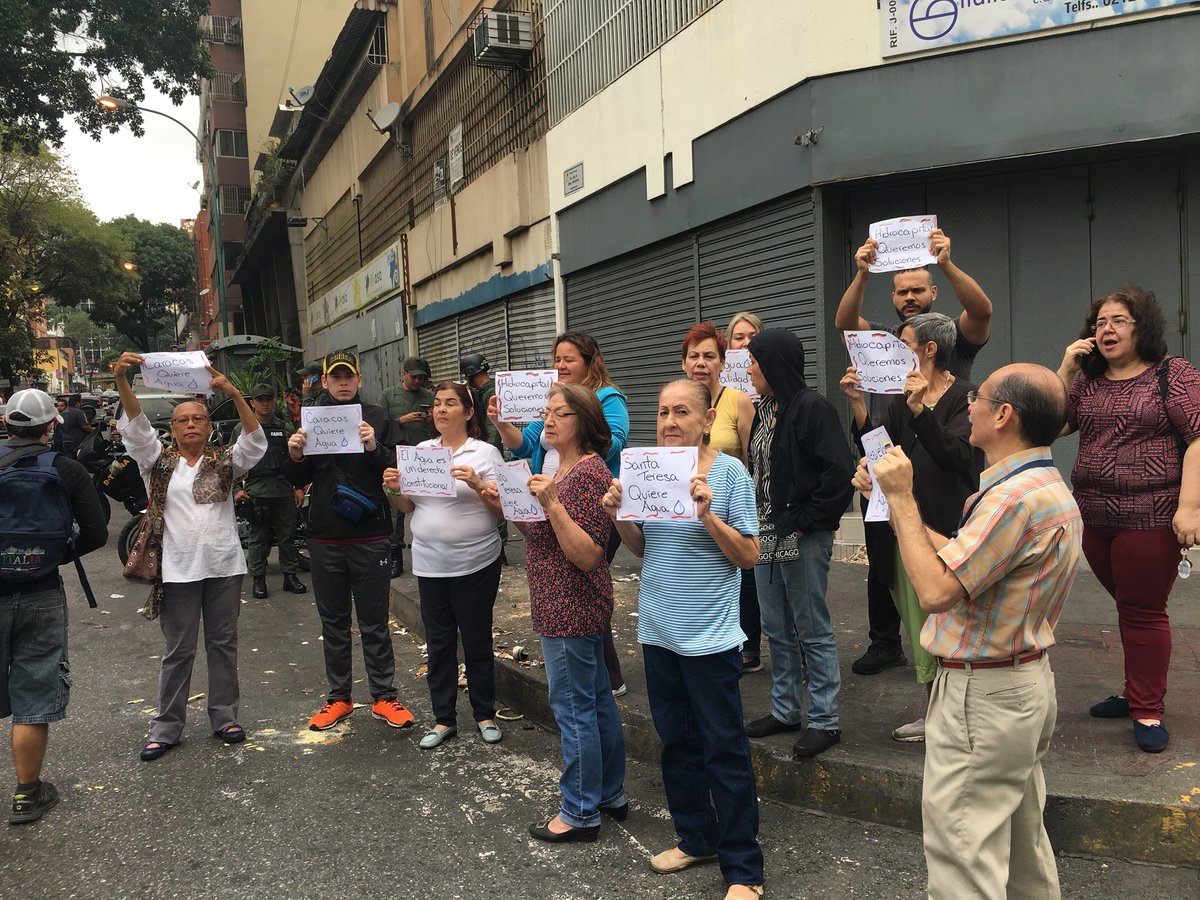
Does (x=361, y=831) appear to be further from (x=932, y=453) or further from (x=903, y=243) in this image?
(x=903, y=243)

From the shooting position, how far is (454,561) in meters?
4.93

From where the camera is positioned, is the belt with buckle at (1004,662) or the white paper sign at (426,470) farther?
the white paper sign at (426,470)

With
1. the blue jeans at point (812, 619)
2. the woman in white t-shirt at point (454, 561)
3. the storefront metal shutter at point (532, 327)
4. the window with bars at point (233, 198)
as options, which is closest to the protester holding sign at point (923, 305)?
the blue jeans at point (812, 619)

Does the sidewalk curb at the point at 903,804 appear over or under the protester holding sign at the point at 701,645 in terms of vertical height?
under

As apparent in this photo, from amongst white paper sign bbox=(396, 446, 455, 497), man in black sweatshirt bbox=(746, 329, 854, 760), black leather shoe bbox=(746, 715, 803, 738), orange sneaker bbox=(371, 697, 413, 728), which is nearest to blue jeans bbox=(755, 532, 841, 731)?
man in black sweatshirt bbox=(746, 329, 854, 760)

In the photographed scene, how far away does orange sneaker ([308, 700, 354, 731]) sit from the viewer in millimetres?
5387

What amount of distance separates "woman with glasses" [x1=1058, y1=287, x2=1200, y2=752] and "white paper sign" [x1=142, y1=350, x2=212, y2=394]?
415 cm

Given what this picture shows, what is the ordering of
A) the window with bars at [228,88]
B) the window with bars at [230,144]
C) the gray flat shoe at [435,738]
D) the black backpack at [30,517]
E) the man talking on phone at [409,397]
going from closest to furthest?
the black backpack at [30,517] → the gray flat shoe at [435,738] → the man talking on phone at [409,397] → the window with bars at [228,88] → the window with bars at [230,144]

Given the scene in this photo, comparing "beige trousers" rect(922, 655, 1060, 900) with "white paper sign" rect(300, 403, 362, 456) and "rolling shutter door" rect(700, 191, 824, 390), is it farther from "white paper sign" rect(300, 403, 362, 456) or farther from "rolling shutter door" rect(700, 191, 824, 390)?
"rolling shutter door" rect(700, 191, 824, 390)

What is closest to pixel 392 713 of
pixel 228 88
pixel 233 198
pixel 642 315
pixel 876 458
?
pixel 876 458

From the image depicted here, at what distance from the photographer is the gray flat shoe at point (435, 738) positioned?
505 centimetres

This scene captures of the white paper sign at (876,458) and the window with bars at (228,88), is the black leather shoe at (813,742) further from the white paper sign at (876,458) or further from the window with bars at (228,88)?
the window with bars at (228,88)

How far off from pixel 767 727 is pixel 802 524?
99cm

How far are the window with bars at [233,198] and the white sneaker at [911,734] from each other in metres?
54.4
